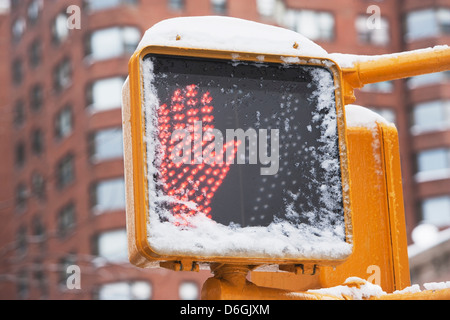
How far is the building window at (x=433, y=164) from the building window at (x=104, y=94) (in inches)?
575

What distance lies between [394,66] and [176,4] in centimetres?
4432

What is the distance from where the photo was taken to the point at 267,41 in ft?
9.78

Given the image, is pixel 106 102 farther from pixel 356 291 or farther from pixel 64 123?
pixel 356 291

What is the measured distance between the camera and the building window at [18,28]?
51.9 metres

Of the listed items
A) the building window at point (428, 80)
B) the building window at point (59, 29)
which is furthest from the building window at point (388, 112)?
the building window at point (59, 29)

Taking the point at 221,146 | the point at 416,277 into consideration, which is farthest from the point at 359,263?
the point at 416,277

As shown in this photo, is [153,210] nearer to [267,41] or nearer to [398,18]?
[267,41]

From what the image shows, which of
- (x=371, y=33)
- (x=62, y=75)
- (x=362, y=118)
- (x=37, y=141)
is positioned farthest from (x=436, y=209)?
(x=362, y=118)

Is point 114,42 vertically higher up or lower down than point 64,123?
higher up

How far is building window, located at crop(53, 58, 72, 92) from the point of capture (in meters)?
47.2

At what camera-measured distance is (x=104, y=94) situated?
45.8 metres

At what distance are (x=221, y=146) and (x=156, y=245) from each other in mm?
329

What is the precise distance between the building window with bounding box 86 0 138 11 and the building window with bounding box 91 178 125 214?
7495mm
